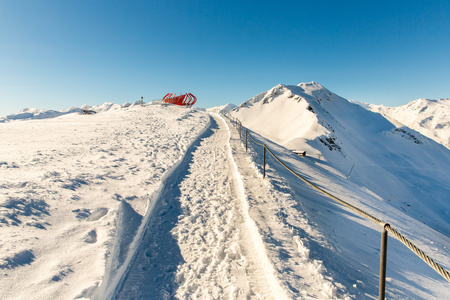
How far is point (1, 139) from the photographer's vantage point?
11.5 metres

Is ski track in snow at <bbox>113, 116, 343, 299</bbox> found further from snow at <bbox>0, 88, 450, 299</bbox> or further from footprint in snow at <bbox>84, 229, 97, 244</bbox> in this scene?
footprint in snow at <bbox>84, 229, 97, 244</bbox>

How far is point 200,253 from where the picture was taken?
180 inches

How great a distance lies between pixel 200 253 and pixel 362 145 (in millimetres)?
62330

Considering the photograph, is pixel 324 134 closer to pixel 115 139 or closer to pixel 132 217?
pixel 115 139

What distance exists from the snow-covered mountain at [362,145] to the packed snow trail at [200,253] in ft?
67.3

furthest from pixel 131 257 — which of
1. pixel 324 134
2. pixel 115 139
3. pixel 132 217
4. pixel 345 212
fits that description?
pixel 324 134

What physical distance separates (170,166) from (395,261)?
28.1 ft

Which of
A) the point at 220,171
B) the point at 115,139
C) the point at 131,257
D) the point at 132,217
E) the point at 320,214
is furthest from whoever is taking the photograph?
the point at 115,139

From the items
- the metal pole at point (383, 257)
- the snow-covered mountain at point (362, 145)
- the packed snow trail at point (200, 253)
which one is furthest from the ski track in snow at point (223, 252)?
the snow-covered mountain at point (362, 145)

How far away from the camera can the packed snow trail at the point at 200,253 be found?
370cm

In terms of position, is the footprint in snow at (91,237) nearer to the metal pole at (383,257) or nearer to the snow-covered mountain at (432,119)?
the metal pole at (383,257)

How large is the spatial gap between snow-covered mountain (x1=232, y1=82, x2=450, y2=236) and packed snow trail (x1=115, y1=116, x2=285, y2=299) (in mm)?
20502

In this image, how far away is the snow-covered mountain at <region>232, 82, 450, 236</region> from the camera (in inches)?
1310

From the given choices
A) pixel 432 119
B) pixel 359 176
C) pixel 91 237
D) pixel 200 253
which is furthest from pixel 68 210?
pixel 432 119
